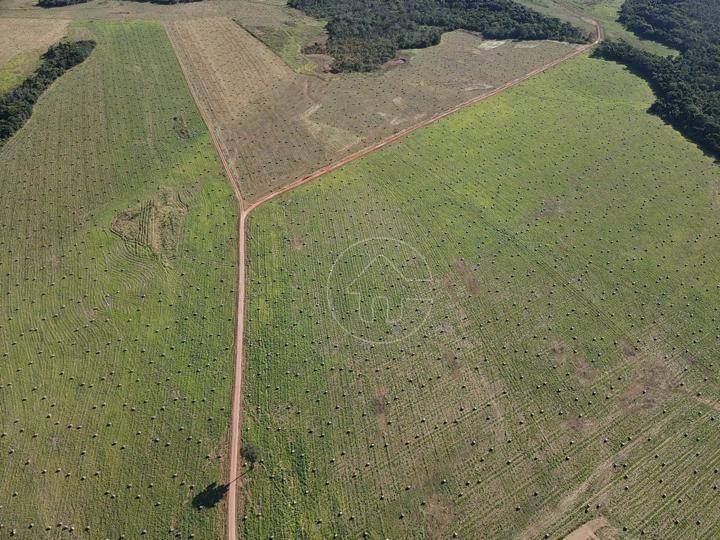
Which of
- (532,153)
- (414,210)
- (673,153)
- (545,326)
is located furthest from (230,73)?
(673,153)

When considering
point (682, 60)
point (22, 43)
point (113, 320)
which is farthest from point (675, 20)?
point (22, 43)

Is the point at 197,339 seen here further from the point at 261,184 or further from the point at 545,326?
the point at 545,326

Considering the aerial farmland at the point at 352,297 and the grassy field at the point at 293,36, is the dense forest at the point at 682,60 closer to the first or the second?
the aerial farmland at the point at 352,297

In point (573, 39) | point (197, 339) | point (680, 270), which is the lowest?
point (680, 270)

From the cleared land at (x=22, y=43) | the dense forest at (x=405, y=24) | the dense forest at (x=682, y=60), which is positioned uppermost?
the cleared land at (x=22, y=43)

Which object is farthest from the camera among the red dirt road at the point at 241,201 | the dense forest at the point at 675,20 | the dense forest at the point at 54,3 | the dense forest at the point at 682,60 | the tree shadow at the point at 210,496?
the dense forest at the point at 54,3

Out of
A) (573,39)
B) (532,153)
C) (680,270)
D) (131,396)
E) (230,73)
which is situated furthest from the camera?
(573,39)

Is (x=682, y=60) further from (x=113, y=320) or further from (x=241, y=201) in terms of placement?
(x=113, y=320)

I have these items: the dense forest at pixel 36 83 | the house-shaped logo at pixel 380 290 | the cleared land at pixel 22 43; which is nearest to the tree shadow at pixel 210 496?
the house-shaped logo at pixel 380 290
